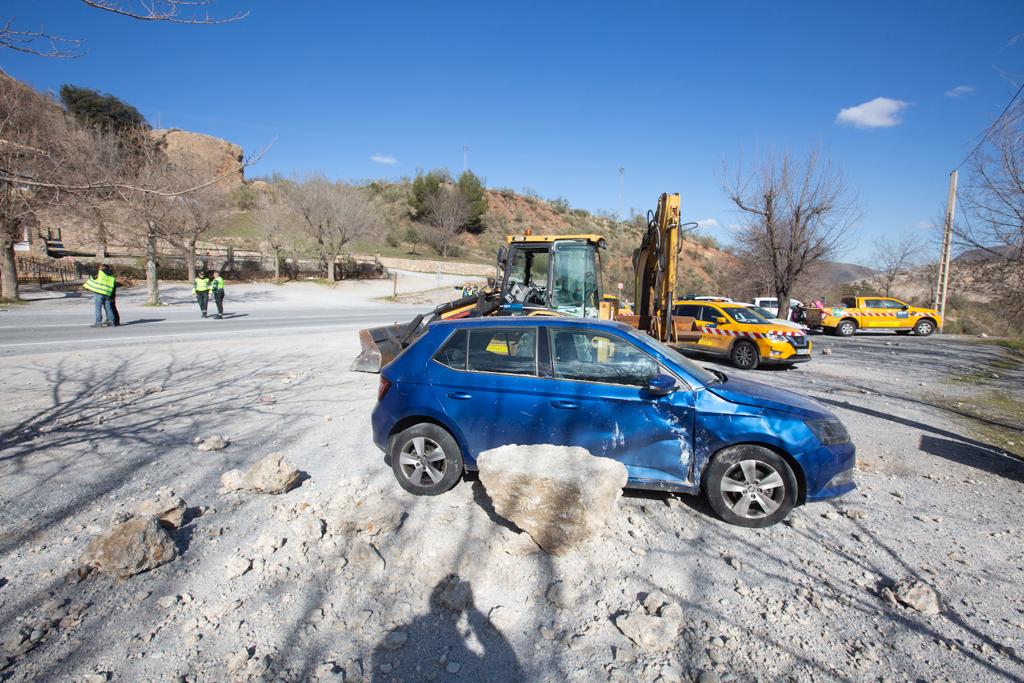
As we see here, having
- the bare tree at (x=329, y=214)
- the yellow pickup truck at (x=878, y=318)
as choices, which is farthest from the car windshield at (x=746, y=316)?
the bare tree at (x=329, y=214)

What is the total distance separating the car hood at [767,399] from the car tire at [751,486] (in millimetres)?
343

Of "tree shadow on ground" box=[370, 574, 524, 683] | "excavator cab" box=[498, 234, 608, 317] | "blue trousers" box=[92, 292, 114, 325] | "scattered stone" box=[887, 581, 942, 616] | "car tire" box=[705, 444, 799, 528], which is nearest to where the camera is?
"tree shadow on ground" box=[370, 574, 524, 683]

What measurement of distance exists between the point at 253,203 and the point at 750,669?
2608 inches

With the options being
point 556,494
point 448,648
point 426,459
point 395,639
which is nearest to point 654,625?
point 556,494

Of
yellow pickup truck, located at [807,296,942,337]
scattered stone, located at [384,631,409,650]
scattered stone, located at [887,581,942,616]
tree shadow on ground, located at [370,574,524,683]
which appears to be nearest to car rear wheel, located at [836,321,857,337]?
yellow pickup truck, located at [807,296,942,337]

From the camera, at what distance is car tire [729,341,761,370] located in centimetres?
1168

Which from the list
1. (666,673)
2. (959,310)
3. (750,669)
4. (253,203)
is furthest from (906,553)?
(253,203)

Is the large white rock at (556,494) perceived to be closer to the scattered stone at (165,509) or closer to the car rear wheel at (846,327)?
the scattered stone at (165,509)

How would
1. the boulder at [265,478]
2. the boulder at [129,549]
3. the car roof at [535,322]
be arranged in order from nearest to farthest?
1. the boulder at [129,549]
2. the boulder at [265,478]
3. the car roof at [535,322]

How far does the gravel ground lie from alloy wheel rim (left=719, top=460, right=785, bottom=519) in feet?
0.61

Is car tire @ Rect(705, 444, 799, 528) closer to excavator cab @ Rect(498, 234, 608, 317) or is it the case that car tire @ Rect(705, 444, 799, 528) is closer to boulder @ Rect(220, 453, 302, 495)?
boulder @ Rect(220, 453, 302, 495)

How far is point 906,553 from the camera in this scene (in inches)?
137

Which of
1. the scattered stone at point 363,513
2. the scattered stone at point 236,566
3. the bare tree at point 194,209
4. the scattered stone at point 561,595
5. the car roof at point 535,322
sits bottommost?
the scattered stone at point 561,595

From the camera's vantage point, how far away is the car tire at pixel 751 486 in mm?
3691
